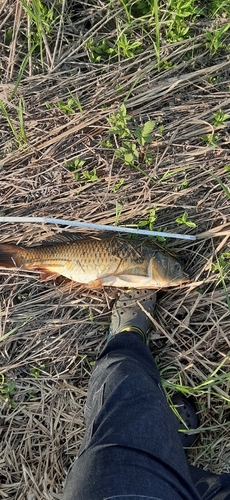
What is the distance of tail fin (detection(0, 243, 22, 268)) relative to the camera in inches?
110

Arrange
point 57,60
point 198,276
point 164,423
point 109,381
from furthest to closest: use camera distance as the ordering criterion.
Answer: point 57,60
point 198,276
point 109,381
point 164,423

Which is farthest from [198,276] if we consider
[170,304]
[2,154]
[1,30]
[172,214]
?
[1,30]

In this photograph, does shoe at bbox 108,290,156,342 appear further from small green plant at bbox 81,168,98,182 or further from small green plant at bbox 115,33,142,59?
small green plant at bbox 115,33,142,59

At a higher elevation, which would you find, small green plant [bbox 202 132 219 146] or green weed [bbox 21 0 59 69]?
green weed [bbox 21 0 59 69]

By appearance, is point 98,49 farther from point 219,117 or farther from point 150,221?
point 150,221

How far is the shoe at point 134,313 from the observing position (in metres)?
2.70

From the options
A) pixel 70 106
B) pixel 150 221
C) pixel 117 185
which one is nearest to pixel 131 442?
pixel 150 221

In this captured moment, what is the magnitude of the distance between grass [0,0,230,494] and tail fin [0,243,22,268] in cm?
10

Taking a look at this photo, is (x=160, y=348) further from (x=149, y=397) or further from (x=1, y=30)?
(x=1, y=30)

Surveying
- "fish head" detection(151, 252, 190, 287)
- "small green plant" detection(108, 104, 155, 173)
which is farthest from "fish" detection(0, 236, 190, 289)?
"small green plant" detection(108, 104, 155, 173)

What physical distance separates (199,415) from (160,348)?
47cm

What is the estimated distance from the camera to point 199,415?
2.73 meters

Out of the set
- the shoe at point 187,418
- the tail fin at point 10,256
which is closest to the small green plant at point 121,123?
the tail fin at point 10,256

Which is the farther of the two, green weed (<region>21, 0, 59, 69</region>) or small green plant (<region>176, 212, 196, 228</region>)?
green weed (<region>21, 0, 59, 69</region>)
